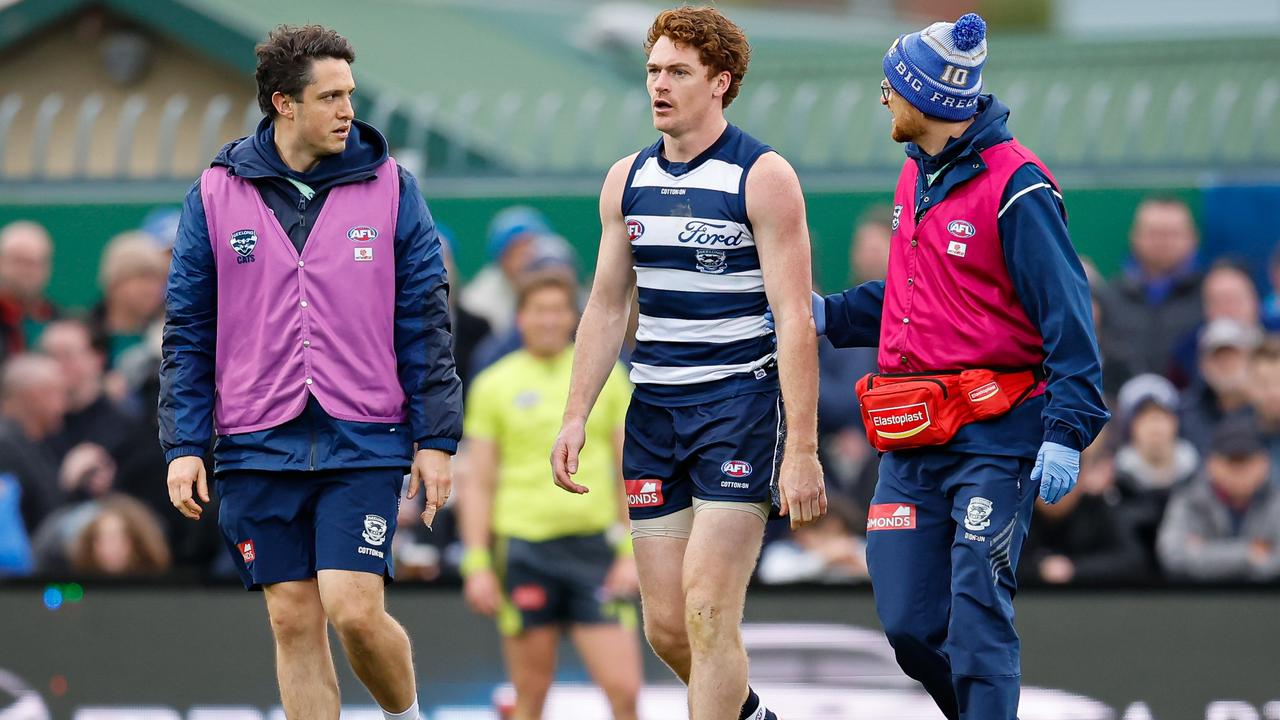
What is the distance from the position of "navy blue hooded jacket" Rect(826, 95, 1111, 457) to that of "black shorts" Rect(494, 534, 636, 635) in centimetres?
339

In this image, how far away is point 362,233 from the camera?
22.1ft

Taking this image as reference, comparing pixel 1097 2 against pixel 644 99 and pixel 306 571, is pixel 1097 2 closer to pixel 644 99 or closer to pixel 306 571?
pixel 644 99

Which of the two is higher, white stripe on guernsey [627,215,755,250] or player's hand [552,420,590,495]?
white stripe on guernsey [627,215,755,250]

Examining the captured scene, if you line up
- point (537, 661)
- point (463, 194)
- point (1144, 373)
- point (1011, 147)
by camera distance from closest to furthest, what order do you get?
point (1011, 147), point (537, 661), point (1144, 373), point (463, 194)

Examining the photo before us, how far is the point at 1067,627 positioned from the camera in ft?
31.6

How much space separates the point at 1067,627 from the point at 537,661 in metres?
2.63

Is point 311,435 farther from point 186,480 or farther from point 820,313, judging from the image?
point 820,313

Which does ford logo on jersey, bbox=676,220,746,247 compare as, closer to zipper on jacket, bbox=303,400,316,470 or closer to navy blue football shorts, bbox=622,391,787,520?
navy blue football shorts, bbox=622,391,787,520

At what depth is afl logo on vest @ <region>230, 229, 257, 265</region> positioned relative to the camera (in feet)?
21.9

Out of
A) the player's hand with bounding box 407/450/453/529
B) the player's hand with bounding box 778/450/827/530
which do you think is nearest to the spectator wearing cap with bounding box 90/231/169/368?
the player's hand with bounding box 407/450/453/529

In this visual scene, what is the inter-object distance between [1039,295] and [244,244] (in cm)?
270

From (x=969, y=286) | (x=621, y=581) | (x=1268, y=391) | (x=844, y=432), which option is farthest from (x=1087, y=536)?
(x=969, y=286)

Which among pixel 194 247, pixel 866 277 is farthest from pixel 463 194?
pixel 194 247

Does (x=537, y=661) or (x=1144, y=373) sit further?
(x=1144, y=373)
